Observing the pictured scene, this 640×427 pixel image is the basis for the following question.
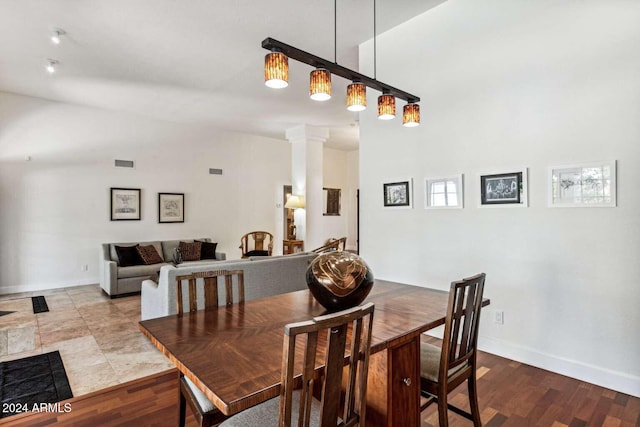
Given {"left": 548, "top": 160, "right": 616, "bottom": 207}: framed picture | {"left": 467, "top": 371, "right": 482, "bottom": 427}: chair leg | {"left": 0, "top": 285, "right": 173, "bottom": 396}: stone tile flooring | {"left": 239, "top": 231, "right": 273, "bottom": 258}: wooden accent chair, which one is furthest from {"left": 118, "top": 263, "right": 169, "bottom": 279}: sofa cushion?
{"left": 548, "top": 160, "right": 616, "bottom": 207}: framed picture

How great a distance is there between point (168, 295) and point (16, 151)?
4.54 metres

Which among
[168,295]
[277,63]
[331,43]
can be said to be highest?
[331,43]

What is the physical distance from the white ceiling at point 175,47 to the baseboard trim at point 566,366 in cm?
269

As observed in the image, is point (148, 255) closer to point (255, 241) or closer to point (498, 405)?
point (255, 241)

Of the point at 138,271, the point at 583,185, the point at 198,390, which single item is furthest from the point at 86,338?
the point at 583,185

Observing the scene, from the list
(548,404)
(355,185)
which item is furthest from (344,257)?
(355,185)

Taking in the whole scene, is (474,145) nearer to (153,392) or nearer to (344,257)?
(344,257)

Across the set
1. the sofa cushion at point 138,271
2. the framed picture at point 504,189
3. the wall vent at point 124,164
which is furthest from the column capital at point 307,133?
the framed picture at point 504,189

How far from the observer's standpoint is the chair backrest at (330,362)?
1.00 m

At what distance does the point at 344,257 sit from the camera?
5.52 ft

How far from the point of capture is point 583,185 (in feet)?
8.09

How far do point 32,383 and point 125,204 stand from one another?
4365mm

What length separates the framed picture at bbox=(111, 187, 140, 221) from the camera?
632 cm

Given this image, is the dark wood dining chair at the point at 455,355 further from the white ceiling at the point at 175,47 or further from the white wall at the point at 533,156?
the white ceiling at the point at 175,47
